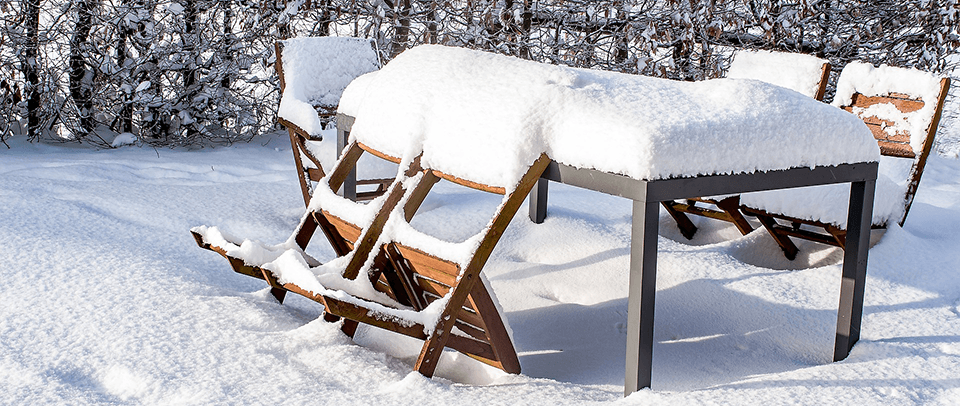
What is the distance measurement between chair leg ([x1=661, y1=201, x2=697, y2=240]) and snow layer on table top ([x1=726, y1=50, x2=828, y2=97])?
2.52ft

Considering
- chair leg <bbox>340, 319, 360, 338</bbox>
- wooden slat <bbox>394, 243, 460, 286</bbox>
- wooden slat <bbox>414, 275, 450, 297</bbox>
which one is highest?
wooden slat <bbox>394, 243, 460, 286</bbox>

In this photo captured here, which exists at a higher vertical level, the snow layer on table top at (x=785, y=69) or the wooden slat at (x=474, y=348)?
the snow layer on table top at (x=785, y=69)

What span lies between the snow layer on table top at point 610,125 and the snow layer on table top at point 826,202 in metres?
0.92

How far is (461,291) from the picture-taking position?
7.59 ft

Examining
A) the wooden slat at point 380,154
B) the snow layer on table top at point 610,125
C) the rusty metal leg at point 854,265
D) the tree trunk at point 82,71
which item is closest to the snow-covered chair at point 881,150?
the rusty metal leg at point 854,265

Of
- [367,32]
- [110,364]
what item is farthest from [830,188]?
[367,32]

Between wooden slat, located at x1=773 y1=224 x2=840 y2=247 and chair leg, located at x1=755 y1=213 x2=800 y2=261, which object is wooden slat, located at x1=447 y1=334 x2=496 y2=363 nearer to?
chair leg, located at x1=755 y1=213 x2=800 y2=261

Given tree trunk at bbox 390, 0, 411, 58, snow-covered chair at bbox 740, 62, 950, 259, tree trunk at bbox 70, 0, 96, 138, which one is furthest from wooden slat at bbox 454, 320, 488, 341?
tree trunk at bbox 70, 0, 96, 138

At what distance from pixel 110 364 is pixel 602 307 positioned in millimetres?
1750

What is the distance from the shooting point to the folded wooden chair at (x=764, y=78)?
4.07m

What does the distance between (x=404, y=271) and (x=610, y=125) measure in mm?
852

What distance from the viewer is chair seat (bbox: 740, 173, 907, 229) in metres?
3.45

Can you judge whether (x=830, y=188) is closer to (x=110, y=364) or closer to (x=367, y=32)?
(x=110, y=364)

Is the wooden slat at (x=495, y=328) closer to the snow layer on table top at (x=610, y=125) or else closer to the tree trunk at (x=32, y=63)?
the snow layer on table top at (x=610, y=125)
